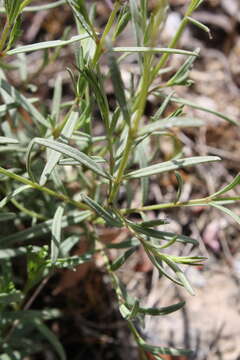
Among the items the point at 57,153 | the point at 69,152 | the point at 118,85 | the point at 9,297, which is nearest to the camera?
→ the point at 118,85

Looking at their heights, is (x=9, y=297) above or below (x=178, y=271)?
above

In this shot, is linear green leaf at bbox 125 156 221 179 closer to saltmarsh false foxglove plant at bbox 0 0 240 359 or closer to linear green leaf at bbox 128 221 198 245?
saltmarsh false foxglove plant at bbox 0 0 240 359

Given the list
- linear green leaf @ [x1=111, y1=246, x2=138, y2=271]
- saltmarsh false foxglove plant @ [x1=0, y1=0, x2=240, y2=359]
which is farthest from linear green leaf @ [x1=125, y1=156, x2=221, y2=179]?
linear green leaf @ [x1=111, y1=246, x2=138, y2=271]

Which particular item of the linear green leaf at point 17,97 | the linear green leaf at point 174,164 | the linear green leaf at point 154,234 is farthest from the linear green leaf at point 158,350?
the linear green leaf at point 17,97

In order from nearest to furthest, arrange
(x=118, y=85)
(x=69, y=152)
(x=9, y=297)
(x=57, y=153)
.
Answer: (x=118, y=85) < (x=69, y=152) < (x=57, y=153) < (x=9, y=297)

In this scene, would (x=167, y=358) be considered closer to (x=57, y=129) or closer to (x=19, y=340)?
(x=19, y=340)

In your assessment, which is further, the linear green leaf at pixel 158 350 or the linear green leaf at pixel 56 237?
the linear green leaf at pixel 158 350

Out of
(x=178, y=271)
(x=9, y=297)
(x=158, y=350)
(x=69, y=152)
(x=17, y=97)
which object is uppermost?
(x=17, y=97)

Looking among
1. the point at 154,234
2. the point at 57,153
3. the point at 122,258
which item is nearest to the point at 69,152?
the point at 57,153

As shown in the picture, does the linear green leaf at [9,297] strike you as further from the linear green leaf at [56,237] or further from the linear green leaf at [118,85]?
the linear green leaf at [118,85]

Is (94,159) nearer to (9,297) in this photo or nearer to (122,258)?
(122,258)

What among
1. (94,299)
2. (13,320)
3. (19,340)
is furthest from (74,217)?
(94,299)
